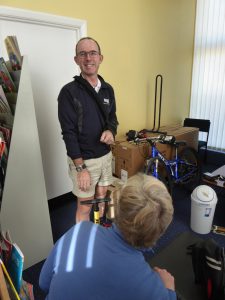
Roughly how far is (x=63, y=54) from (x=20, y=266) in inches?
84.7

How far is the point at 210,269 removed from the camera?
1062mm

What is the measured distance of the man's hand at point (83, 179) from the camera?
1.66 meters

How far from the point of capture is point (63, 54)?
2439 millimetres

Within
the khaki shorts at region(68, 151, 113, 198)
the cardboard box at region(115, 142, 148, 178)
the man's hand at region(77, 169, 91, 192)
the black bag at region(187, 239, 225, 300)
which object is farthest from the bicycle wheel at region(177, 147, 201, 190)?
the black bag at region(187, 239, 225, 300)

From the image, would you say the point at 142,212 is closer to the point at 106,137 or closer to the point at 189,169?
the point at 106,137

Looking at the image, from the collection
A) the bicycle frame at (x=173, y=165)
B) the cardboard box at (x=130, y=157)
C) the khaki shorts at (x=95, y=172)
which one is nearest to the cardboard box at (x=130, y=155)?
the cardboard box at (x=130, y=157)

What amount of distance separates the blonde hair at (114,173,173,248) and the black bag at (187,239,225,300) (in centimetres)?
53

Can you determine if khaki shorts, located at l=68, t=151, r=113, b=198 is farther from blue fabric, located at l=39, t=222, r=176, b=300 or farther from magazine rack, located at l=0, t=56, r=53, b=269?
blue fabric, located at l=39, t=222, r=176, b=300

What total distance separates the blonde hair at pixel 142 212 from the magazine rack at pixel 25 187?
104 centimetres

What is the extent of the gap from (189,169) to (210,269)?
7.43 feet

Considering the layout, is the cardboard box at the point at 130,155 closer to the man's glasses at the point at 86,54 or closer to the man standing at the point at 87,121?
the man standing at the point at 87,121

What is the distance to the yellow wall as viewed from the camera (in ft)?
8.41

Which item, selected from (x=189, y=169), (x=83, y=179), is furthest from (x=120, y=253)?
(x=189, y=169)

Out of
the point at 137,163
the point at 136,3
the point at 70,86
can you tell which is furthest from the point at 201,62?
the point at 70,86
